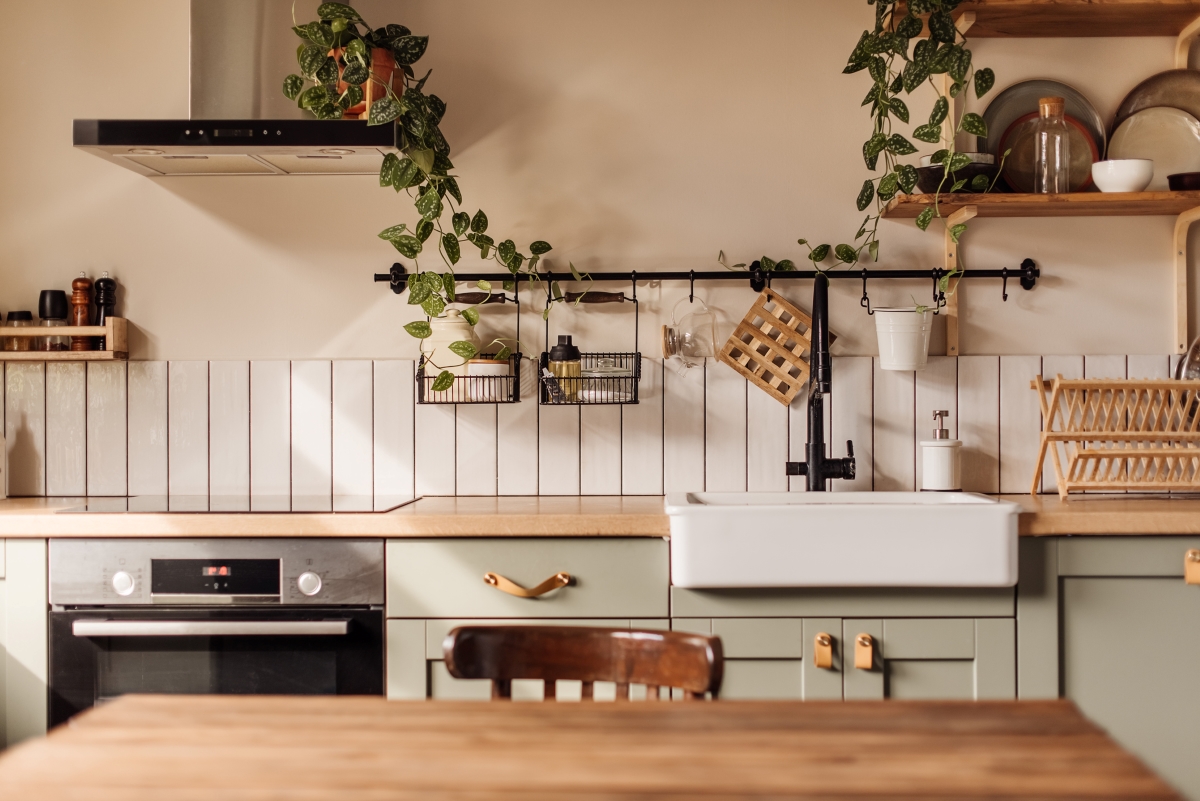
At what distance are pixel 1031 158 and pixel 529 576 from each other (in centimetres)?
163

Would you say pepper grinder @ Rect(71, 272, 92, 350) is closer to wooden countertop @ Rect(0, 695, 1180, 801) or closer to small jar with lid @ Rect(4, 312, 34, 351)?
small jar with lid @ Rect(4, 312, 34, 351)

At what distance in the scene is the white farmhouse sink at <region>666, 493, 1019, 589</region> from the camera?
5.58 ft

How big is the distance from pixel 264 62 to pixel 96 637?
1.37m

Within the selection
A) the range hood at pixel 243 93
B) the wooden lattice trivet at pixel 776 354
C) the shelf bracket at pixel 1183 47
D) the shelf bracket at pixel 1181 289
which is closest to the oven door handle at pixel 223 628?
the range hood at pixel 243 93

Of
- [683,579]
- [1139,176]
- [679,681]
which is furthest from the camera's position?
[1139,176]

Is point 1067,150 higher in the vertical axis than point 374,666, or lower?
higher

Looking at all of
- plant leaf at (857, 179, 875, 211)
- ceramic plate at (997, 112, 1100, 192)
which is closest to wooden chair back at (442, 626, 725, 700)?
plant leaf at (857, 179, 875, 211)

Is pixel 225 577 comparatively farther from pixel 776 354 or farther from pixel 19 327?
pixel 776 354

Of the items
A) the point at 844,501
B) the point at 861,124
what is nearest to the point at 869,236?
the point at 861,124

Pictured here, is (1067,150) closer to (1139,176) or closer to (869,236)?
→ (1139,176)

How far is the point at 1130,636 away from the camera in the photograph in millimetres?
1767

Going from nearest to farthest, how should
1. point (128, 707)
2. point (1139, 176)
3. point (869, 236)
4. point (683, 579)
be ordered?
point (128, 707)
point (683, 579)
point (1139, 176)
point (869, 236)

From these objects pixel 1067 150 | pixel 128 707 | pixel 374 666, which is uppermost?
pixel 1067 150

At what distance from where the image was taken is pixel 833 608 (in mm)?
1753
